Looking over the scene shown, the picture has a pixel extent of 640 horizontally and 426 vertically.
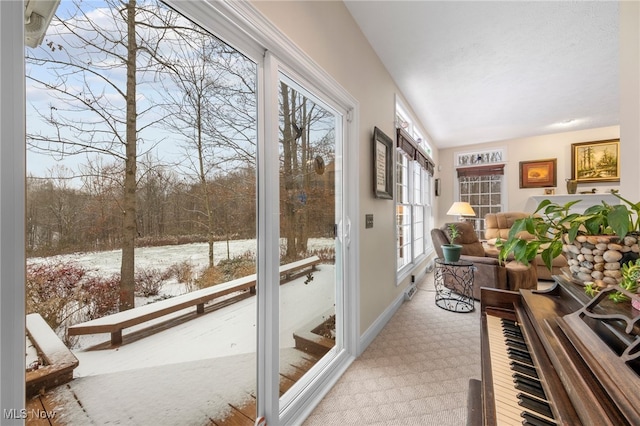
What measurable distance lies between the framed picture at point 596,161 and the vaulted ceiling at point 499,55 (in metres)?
0.77

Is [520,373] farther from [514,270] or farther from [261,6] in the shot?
[514,270]

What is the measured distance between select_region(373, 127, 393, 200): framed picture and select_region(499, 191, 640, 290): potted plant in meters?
1.37

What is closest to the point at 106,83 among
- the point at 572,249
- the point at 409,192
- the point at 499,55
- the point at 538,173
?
the point at 572,249

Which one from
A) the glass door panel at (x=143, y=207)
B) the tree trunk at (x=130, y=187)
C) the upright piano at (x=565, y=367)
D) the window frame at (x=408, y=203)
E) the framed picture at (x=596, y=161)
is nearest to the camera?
the upright piano at (x=565, y=367)

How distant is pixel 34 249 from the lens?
2.11ft

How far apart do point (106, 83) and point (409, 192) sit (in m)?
3.79

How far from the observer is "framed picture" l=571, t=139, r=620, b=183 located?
15.5 ft

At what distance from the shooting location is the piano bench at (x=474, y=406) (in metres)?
0.86

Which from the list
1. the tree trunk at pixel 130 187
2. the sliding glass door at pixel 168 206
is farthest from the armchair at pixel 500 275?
the tree trunk at pixel 130 187

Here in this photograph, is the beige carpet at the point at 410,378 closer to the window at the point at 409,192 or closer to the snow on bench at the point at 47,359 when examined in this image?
the window at the point at 409,192

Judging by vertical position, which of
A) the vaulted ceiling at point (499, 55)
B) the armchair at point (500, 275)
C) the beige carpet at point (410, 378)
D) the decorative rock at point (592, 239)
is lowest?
the beige carpet at point (410, 378)

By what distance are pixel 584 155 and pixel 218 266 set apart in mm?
7013

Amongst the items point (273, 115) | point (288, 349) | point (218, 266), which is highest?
point (273, 115)

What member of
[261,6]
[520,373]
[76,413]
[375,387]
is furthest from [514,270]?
[76,413]
